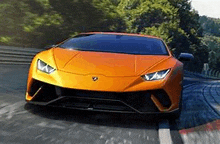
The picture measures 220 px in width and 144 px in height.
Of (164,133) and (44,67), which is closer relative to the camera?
(164,133)

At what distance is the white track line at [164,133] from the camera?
4.55m

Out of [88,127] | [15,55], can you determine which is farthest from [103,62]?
[15,55]

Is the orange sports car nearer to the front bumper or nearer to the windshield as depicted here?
the front bumper

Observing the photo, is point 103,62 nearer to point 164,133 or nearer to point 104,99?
point 104,99

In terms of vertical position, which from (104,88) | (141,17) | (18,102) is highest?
(104,88)

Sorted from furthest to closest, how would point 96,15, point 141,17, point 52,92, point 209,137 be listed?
point 141,17
point 96,15
point 52,92
point 209,137

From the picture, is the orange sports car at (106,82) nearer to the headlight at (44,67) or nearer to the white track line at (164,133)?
the headlight at (44,67)

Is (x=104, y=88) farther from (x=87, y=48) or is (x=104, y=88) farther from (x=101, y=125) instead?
(x=87, y=48)

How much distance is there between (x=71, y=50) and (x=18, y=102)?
110cm

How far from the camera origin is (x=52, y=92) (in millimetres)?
5312

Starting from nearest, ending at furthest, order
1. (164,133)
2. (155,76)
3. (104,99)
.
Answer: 1. (164,133)
2. (104,99)
3. (155,76)

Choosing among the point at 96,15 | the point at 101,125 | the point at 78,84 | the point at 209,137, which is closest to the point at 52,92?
the point at 78,84

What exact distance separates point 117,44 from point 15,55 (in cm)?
709

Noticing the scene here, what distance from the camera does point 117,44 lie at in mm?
6688
